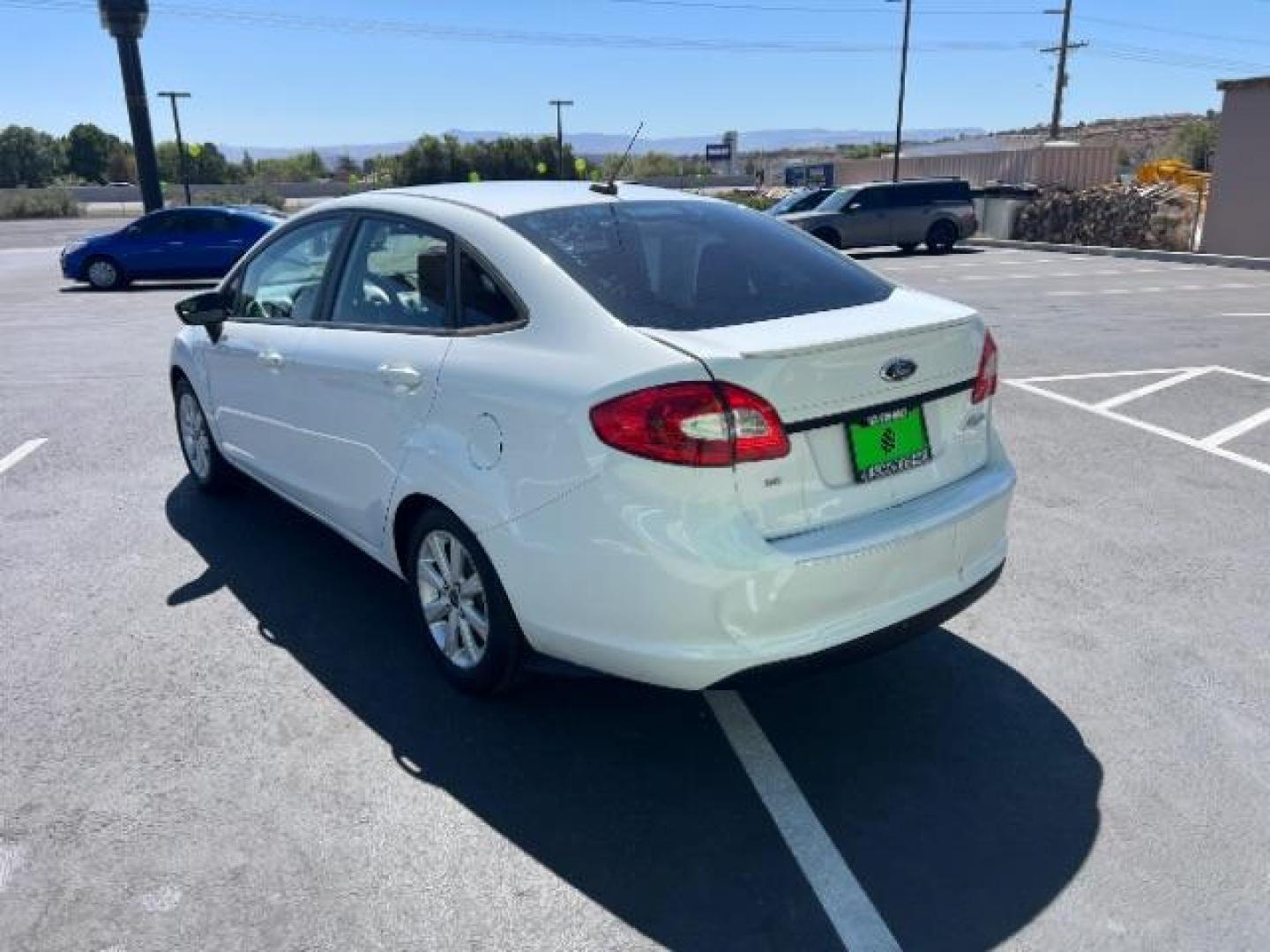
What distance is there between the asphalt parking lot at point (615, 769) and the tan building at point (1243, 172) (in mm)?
17366

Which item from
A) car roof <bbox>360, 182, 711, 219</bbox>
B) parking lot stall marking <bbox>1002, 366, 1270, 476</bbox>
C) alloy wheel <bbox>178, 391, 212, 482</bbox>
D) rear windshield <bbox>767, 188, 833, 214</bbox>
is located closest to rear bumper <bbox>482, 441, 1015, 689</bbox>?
car roof <bbox>360, 182, 711, 219</bbox>

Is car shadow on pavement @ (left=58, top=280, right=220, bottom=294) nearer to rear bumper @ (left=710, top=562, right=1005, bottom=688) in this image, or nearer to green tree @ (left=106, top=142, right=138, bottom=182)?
rear bumper @ (left=710, top=562, right=1005, bottom=688)

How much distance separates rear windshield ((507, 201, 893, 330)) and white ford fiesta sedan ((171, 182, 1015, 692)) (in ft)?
0.04

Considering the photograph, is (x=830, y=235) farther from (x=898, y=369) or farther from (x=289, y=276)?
(x=898, y=369)

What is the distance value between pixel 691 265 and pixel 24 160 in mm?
103244

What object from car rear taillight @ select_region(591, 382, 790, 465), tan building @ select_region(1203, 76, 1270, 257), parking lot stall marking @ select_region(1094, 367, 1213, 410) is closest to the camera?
car rear taillight @ select_region(591, 382, 790, 465)

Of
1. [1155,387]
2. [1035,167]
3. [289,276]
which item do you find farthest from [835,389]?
[1035,167]

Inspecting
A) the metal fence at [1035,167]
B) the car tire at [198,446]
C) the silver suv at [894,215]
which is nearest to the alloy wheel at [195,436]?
the car tire at [198,446]

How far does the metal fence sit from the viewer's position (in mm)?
28844

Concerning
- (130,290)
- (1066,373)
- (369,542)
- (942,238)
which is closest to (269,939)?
(369,542)

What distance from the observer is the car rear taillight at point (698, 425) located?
8.67ft

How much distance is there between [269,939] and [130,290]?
18421 millimetres

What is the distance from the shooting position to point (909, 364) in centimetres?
298

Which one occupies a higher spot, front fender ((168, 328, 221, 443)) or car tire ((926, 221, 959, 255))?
front fender ((168, 328, 221, 443))
